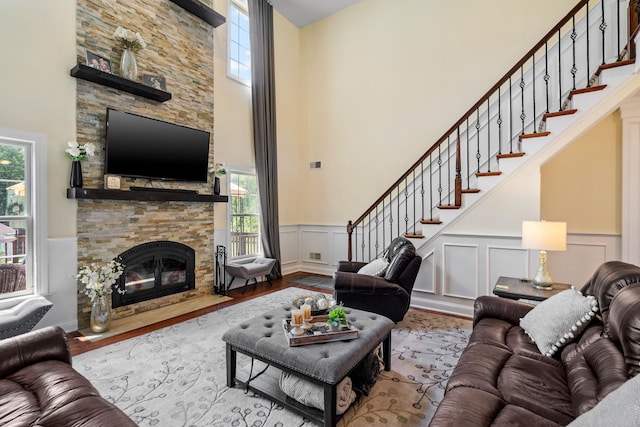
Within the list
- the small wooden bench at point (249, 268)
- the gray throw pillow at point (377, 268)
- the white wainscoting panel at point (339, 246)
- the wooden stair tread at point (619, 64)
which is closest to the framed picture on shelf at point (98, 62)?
A: the small wooden bench at point (249, 268)

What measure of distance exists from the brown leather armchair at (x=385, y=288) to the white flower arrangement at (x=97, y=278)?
253 centimetres

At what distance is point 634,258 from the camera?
12.3 ft

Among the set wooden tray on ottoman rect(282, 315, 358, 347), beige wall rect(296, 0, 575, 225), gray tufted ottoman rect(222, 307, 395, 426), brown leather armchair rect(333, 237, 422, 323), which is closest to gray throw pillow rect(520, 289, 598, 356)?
gray tufted ottoman rect(222, 307, 395, 426)

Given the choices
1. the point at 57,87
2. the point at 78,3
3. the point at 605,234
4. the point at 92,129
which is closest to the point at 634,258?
the point at 605,234

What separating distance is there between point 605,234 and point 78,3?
6.97 m

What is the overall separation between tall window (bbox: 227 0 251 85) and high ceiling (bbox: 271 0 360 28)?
0.80m

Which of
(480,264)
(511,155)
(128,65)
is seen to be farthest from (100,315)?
(511,155)

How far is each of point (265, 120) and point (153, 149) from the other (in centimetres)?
221

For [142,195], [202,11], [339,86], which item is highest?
Result: [202,11]

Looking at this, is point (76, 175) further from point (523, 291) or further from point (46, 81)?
point (523, 291)

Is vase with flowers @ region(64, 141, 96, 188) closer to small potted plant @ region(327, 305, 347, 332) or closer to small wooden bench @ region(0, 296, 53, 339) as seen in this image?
small wooden bench @ region(0, 296, 53, 339)

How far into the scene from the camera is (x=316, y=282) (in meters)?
5.52

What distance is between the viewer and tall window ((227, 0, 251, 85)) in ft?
17.4

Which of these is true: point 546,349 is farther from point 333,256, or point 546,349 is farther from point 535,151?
point 333,256
